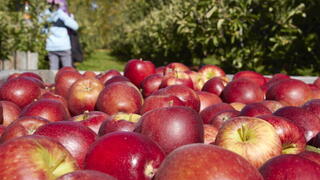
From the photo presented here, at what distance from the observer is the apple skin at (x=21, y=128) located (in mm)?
1690

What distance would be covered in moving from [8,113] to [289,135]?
1512 millimetres

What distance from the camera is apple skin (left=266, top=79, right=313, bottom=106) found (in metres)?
2.80

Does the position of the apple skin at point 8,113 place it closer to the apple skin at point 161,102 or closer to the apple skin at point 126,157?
the apple skin at point 161,102

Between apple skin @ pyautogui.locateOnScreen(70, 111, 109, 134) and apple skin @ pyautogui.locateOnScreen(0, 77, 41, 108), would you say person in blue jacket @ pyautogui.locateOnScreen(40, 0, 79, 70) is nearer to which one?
apple skin @ pyautogui.locateOnScreen(0, 77, 41, 108)

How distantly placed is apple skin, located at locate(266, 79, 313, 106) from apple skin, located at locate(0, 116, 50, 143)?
160cm

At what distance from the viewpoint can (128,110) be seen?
97.8 inches

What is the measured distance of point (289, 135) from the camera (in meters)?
1.72

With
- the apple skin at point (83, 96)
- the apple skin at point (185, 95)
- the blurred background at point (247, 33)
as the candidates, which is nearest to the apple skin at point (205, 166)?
the apple skin at point (185, 95)

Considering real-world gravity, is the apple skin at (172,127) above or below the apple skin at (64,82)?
above

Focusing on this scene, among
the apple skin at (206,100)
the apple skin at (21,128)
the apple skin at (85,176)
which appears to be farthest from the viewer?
the apple skin at (206,100)

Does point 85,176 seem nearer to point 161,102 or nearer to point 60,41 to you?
point 161,102

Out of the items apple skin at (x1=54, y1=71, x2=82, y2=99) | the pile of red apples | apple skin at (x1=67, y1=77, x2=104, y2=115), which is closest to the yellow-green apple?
the pile of red apples

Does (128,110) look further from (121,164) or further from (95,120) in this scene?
(121,164)

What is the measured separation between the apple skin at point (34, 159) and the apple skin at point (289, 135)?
837 millimetres
